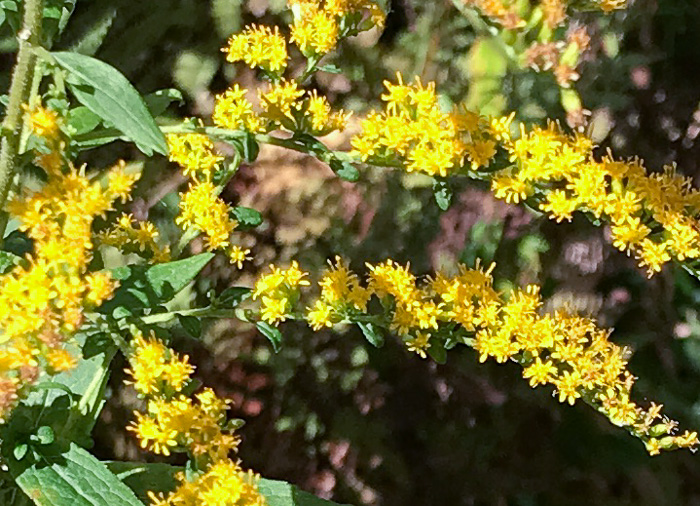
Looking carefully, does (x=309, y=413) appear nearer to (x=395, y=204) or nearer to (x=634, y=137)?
(x=395, y=204)

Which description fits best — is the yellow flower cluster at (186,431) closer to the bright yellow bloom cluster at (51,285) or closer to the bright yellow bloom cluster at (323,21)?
the bright yellow bloom cluster at (51,285)

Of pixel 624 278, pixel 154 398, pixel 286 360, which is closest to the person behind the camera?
pixel 154 398

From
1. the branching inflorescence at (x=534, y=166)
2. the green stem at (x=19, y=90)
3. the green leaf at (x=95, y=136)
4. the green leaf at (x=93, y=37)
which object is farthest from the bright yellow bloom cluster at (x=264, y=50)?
the green leaf at (x=93, y=37)

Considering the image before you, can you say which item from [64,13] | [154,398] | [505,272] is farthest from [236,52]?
[505,272]

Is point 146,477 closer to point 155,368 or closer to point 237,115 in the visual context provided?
point 155,368

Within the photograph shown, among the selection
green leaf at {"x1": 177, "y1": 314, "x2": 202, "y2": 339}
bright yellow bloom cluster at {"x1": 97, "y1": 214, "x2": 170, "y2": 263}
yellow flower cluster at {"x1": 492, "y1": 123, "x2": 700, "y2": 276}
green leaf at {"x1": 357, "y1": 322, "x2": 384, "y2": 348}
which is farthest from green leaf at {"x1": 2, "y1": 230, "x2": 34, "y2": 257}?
yellow flower cluster at {"x1": 492, "y1": 123, "x2": 700, "y2": 276}
